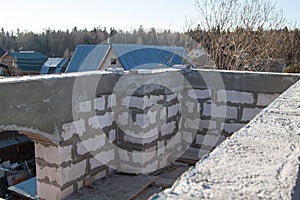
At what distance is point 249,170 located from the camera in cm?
68

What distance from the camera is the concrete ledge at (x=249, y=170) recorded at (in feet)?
1.90

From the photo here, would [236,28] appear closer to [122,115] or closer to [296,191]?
[122,115]

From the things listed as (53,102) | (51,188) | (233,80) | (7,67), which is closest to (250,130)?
(53,102)

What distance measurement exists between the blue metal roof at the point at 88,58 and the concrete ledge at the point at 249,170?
12.3 m

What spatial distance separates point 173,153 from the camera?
3.08 metres

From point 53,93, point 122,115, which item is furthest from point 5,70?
point 53,93

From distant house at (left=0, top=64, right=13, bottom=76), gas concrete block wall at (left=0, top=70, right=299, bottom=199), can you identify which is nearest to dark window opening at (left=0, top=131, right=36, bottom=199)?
gas concrete block wall at (left=0, top=70, right=299, bottom=199)

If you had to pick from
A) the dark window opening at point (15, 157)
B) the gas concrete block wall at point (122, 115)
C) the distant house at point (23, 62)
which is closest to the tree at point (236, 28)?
the gas concrete block wall at point (122, 115)

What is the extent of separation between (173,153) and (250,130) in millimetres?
2153

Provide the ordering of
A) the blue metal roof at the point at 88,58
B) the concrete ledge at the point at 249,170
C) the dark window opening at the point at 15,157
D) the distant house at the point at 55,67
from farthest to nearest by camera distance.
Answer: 1. the distant house at the point at 55,67
2. the blue metal roof at the point at 88,58
3. the dark window opening at the point at 15,157
4. the concrete ledge at the point at 249,170

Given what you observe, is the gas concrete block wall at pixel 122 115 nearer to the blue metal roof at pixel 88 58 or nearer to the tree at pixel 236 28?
the tree at pixel 236 28

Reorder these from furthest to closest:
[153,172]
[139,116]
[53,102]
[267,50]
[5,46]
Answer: [5,46] < [267,50] < [153,172] < [139,116] < [53,102]

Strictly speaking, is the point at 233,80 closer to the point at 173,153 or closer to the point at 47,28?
the point at 173,153

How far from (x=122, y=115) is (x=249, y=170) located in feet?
6.53
